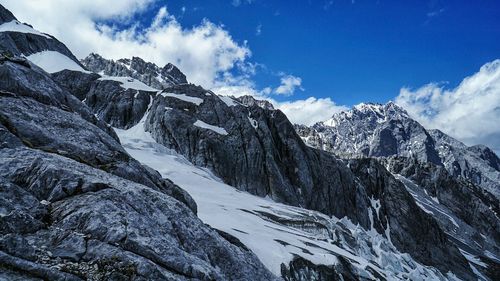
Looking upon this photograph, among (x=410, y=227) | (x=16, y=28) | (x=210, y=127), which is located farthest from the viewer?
(x=410, y=227)

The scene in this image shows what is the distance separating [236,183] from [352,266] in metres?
59.2

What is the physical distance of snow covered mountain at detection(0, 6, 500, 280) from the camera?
47.0 ft

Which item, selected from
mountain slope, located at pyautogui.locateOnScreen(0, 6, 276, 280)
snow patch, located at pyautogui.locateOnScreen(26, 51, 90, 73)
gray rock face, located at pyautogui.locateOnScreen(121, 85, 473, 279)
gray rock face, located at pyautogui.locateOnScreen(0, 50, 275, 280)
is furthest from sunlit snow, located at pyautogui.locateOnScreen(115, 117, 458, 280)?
snow patch, located at pyautogui.locateOnScreen(26, 51, 90, 73)

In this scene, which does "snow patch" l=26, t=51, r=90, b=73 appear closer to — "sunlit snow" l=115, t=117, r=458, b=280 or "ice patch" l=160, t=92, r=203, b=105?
"sunlit snow" l=115, t=117, r=458, b=280

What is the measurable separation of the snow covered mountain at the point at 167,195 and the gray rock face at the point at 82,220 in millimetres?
56

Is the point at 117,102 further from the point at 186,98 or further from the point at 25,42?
the point at 25,42

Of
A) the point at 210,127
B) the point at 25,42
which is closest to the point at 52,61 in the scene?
the point at 25,42

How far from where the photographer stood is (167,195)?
21.3 meters

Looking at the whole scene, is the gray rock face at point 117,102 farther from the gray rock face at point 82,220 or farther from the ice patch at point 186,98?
the gray rock face at point 82,220

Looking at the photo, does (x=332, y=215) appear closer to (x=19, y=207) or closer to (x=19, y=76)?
(x=19, y=76)

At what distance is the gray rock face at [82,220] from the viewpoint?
13289 millimetres

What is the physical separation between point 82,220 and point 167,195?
21.6 feet

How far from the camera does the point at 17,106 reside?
23438mm

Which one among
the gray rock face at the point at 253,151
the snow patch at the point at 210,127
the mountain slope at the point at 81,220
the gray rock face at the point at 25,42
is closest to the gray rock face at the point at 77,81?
the gray rock face at the point at 25,42
